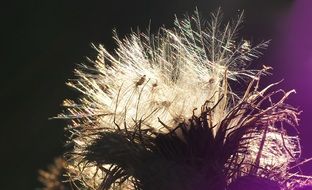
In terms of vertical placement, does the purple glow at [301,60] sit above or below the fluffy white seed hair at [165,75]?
above

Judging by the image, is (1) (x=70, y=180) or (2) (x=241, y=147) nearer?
(2) (x=241, y=147)

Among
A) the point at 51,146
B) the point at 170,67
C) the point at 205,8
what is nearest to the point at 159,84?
the point at 170,67

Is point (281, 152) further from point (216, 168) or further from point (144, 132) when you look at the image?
point (144, 132)

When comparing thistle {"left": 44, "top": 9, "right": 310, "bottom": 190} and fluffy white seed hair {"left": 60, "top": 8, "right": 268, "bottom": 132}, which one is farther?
fluffy white seed hair {"left": 60, "top": 8, "right": 268, "bottom": 132}

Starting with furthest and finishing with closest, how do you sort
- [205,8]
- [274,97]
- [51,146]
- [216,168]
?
[51,146]
[205,8]
[274,97]
[216,168]

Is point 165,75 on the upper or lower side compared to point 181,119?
upper

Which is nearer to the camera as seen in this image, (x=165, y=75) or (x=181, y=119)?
(x=181, y=119)

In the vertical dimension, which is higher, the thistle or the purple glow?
the purple glow

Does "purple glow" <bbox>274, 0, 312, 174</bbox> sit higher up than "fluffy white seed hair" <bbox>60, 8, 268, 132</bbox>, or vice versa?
"purple glow" <bbox>274, 0, 312, 174</bbox>
